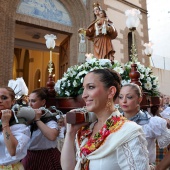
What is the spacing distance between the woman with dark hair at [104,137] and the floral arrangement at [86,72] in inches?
79.0

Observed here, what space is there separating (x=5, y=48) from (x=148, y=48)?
5.22 meters

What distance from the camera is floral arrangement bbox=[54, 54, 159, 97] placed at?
3.43m

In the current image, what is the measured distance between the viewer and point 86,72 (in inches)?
132

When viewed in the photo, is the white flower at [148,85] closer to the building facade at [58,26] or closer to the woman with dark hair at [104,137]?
the woman with dark hair at [104,137]

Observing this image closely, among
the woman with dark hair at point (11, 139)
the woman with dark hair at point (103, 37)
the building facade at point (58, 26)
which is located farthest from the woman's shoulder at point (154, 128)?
the building facade at point (58, 26)

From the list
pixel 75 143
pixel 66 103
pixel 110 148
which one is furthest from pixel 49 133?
pixel 66 103

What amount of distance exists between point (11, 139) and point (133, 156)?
3.27 ft

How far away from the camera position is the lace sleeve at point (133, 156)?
1.11 meters

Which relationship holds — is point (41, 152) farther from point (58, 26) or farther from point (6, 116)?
point (58, 26)

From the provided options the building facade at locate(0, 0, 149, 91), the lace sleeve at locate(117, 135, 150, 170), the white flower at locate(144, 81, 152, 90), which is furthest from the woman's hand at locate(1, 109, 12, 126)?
the building facade at locate(0, 0, 149, 91)

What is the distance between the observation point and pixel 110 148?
45.1 inches

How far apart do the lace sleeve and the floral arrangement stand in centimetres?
228

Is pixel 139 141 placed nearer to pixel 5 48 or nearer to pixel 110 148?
pixel 110 148

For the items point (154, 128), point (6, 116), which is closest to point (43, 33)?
point (154, 128)
